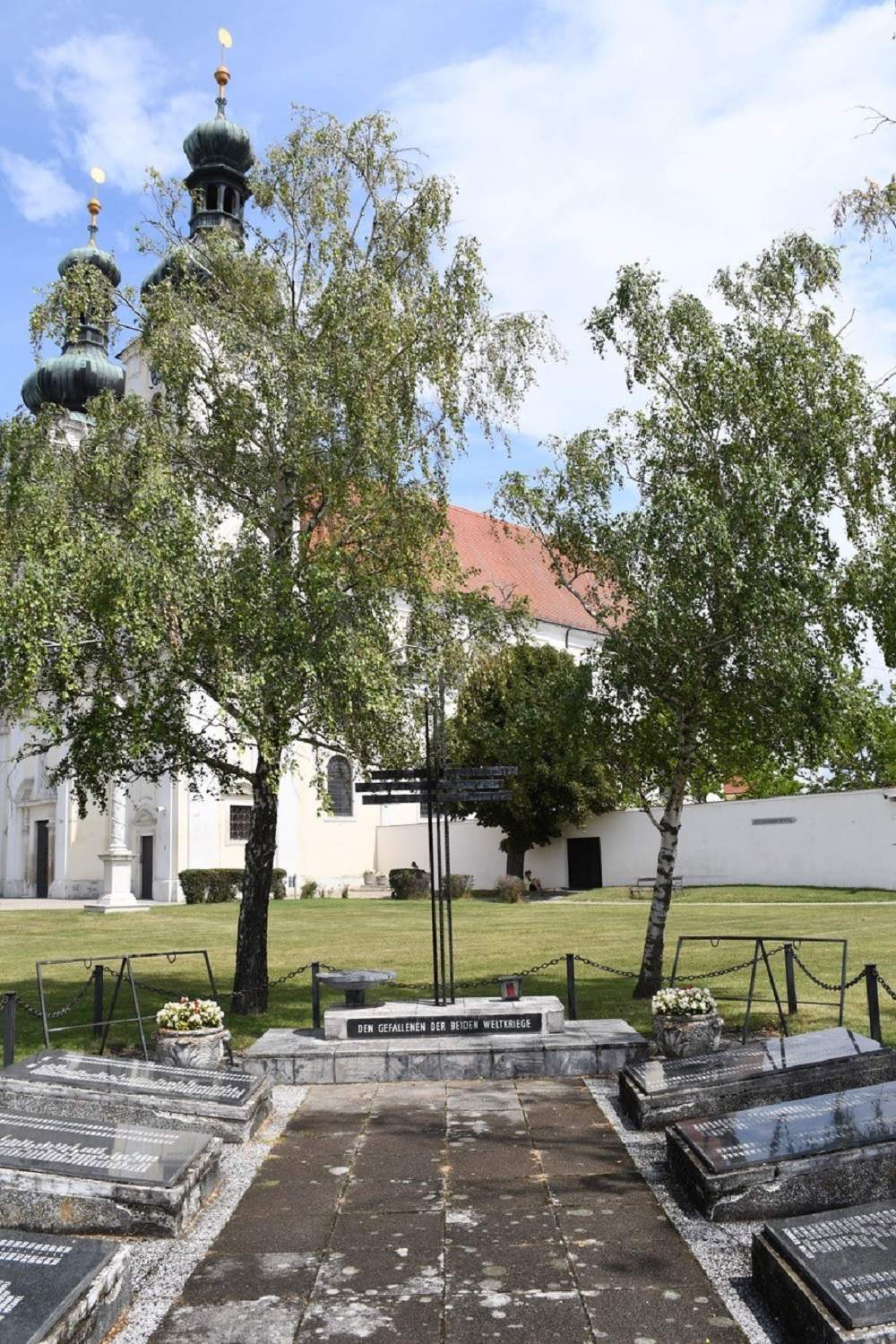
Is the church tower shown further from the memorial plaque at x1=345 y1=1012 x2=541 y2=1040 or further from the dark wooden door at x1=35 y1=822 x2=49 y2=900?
the memorial plaque at x1=345 y1=1012 x2=541 y2=1040

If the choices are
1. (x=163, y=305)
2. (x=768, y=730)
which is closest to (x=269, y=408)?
(x=163, y=305)

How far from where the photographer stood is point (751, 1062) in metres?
8.41

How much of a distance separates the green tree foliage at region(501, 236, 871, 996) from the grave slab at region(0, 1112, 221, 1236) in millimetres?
8392

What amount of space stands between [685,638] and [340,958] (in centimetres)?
847

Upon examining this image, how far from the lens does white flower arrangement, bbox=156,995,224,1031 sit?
10031mm

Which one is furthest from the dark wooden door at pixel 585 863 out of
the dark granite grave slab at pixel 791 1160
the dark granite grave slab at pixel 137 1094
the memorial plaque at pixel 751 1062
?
the dark granite grave slab at pixel 791 1160

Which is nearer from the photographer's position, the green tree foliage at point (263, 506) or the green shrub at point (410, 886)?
the green tree foliage at point (263, 506)

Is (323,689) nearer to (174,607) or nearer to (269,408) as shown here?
(174,607)

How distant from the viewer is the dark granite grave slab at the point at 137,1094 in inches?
308

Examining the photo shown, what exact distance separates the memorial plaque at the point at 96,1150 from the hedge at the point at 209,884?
29977 millimetres

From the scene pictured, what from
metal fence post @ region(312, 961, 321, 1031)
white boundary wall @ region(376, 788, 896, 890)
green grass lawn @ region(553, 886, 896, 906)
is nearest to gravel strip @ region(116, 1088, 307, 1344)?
metal fence post @ region(312, 961, 321, 1031)

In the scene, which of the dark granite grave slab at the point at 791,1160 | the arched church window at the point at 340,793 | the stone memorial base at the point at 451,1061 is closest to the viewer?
the dark granite grave slab at the point at 791,1160

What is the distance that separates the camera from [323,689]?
1227 centimetres

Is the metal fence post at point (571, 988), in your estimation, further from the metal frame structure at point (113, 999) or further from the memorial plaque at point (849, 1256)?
the memorial plaque at point (849, 1256)
